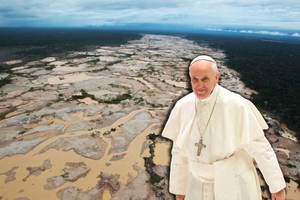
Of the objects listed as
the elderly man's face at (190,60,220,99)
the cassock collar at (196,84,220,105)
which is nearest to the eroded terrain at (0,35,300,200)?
the cassock collar at (196,84,220,105)

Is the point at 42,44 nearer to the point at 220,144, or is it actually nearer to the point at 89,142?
the point at 89,142

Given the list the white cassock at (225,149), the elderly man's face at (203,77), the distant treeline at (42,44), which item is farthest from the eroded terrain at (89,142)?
the distant treeline at (42,44)

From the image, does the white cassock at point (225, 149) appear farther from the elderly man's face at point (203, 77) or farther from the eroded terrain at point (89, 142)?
the eroded terrain at point (89, 142)

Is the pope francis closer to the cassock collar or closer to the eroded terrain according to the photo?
the cassock collar

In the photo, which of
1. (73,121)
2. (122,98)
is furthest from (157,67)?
(73,121)

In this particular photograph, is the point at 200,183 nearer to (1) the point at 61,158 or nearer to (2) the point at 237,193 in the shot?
(2) the point at 237,193

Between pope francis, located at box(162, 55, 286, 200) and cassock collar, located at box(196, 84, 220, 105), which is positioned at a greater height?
cassock collar, located at box(196, 84, 220, 105)
